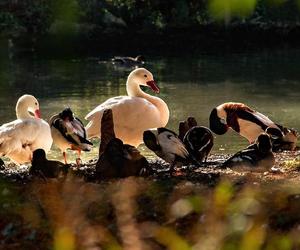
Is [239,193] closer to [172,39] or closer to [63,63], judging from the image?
[63,63]

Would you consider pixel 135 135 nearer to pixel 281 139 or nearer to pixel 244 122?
pixel 244 122

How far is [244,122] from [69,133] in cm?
250

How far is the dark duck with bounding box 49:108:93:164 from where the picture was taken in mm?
8258

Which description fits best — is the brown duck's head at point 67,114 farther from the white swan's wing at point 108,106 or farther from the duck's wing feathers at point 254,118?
the duck's wing feathers at point 254,118

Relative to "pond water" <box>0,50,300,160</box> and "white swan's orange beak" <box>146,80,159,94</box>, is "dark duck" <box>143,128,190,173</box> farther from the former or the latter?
"white swan's orange beak" <box>146,80,159,94</box>

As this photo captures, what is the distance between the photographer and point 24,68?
2936cm

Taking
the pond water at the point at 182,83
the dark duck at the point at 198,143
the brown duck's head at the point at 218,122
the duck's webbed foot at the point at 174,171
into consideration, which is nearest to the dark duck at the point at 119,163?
the duck's webbed foot at the point at 174,171

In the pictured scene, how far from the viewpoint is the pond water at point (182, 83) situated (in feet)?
55.6

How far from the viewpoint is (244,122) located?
945cm

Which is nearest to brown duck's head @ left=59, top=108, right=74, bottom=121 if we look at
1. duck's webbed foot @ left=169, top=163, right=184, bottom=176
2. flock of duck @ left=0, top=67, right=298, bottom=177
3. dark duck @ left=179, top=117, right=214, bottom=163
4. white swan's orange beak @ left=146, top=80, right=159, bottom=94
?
flock of duck @ left=0, top=67, right=298, bottom=177

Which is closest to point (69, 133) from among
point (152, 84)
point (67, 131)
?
point (67, 131)

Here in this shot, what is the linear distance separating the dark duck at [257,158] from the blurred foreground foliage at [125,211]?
43 cm

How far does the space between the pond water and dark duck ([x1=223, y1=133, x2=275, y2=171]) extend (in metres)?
4.40

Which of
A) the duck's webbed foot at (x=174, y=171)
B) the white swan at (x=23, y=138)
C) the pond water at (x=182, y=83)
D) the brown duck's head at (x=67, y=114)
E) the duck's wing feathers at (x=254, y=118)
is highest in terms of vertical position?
the brown duck's head at (x=67, y=114)
